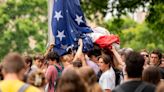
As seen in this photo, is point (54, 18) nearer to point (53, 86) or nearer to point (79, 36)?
point (79, 36)

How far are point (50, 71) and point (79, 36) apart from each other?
397cm

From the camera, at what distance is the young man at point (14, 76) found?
10.2m

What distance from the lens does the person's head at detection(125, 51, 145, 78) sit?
11133mm

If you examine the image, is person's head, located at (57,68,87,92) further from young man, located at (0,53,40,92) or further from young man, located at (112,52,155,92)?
young man, located at (112,52,155,92)

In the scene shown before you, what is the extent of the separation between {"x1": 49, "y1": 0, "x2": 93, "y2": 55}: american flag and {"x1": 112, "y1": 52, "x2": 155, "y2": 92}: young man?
6.99m

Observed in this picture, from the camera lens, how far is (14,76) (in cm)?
1032

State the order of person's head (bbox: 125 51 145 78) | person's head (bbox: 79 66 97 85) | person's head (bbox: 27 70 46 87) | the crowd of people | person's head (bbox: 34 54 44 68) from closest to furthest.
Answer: the crowd of people → person's head (bbox: 79 66 97 85) → person's head (bbox: 125 51 145 78) → person's head (bbox: 27 70 46 87) → person's head (bbox: 34 54 44 68)

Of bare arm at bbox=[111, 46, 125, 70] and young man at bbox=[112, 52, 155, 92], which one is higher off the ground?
young man at bbox=[112, 52, 155, 92]

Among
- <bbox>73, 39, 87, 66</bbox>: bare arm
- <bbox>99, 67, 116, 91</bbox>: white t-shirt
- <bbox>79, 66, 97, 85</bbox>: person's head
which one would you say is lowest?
<bbox>99, 67, 116, 91</bbox>: white t-shirt

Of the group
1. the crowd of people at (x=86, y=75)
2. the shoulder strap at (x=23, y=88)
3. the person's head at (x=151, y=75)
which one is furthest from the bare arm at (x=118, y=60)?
the shoulder strap at (x=23, y=88)

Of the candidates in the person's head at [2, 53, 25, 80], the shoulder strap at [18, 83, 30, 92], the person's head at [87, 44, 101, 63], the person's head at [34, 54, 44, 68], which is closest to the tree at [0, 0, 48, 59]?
the person's head at [34, 54, 44, 68]

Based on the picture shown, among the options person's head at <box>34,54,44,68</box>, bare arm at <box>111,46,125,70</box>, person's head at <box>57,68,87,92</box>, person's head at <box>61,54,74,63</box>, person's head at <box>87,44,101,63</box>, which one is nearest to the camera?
person's head at <box>57,68,87,92</box>

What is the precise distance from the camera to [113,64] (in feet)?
52.5

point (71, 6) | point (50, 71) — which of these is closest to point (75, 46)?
point (71, 6)
